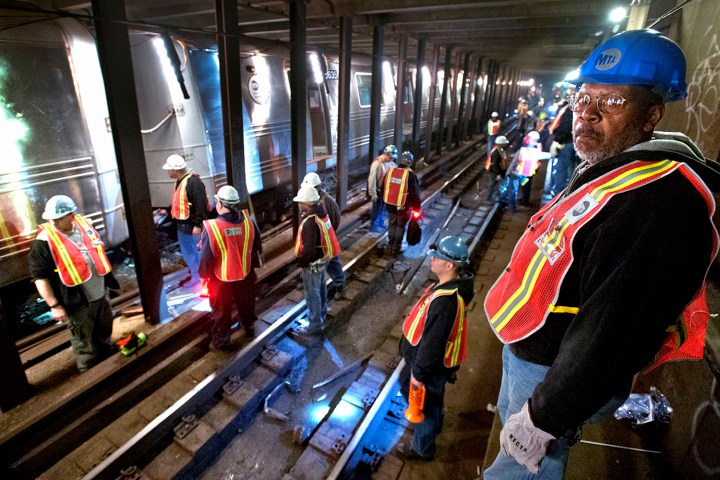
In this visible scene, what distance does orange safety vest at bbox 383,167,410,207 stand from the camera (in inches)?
296

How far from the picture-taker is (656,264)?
1.18 metres

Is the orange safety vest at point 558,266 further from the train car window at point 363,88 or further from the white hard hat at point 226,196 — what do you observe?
the train car window at point 363,88

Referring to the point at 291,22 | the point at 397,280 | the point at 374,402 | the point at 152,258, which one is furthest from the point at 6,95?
the point at 397,280

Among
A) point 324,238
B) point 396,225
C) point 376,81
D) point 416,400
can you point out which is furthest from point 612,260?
point 376,81

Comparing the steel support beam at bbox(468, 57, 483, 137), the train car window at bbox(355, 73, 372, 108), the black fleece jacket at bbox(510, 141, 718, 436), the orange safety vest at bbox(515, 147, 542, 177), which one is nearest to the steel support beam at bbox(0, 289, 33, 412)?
the black fleece jacket at bbox(510, 141, 718, 436)

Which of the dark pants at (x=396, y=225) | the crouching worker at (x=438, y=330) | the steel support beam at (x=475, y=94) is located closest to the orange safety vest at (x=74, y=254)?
the crouching worker at (x=438, y=330)

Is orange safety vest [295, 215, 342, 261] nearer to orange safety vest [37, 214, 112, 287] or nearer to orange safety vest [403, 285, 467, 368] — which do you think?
orange safety vest [403, 285, 467, 368]

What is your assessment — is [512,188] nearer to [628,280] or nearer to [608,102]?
[608,102]

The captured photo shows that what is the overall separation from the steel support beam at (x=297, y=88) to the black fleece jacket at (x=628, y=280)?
21.2 ft

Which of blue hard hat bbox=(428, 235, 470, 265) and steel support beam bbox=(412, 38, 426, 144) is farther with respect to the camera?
steel support beam bbox=(412, 38, 426, 144)

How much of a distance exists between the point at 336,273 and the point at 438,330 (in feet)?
11.4

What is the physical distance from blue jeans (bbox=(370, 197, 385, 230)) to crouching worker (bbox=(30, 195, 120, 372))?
5.63m

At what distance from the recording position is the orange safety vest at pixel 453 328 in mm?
2930

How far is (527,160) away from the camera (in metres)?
9.83
